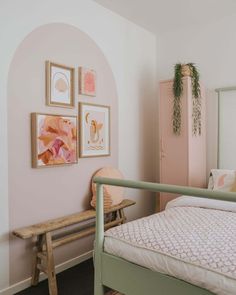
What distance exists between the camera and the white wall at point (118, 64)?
6.84ft

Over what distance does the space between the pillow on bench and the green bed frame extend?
0.90 meters

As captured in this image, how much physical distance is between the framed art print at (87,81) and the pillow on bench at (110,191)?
781 millimetres

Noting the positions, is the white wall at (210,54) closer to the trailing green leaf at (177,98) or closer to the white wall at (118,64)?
the white wall at (118,64)

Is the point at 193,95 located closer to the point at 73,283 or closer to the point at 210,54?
the point at 210,54

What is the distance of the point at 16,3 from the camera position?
7.04 ft

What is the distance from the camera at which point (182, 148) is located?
9.91 ft

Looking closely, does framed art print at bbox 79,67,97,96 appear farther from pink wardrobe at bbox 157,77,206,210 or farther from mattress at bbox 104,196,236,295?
mattress at bbox 104,196,236,295

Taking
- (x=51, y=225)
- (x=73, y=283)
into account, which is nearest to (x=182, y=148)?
(x=51, y=225)

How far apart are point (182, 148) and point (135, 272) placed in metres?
1.72

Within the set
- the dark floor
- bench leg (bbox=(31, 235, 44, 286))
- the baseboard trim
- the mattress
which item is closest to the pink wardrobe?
the mattress

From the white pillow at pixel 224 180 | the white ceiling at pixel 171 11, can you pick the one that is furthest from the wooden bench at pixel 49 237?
the white ceiling at pixel 171 11

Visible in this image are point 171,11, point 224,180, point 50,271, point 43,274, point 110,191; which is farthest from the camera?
point 171,11

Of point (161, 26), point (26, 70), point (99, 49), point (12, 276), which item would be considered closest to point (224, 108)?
point (161, 26)

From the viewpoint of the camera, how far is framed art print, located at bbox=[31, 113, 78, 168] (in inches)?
88.7
